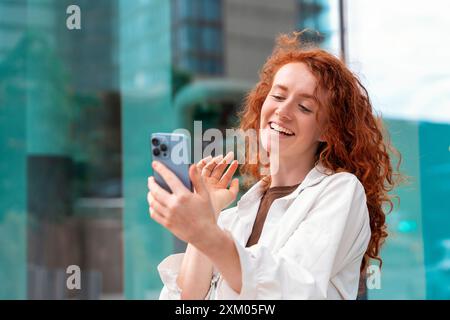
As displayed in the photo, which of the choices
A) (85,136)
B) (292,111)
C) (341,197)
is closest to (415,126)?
(292,111)

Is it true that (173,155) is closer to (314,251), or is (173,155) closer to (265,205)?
(314,251)

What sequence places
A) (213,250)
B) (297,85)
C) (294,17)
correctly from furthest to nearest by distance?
(294,17) < (297,85) < (213,250)

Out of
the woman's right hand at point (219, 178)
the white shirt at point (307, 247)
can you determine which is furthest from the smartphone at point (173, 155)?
the woman's right hand at point (219, 178)

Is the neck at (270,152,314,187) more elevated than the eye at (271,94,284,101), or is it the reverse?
the eye at (271,94,284,101)

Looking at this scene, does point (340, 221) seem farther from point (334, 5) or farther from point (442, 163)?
point (334, 5)

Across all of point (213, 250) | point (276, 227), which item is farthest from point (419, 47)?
point (213, 250)

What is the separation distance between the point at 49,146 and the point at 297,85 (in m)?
2.10

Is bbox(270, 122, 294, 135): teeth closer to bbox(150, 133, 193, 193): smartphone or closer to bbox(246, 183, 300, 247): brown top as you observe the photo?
bbox(246, 183, 300, 247): brown top

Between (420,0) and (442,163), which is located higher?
(420,0)

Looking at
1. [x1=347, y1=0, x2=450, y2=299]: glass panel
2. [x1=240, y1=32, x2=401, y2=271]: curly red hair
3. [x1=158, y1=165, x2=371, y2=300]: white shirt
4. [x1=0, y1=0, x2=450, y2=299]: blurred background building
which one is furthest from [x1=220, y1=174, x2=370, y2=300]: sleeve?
[x1=0, y1=0, x2=450, y2=299]: blurred background building

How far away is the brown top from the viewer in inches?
58.6

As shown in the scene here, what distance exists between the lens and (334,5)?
10.8ft

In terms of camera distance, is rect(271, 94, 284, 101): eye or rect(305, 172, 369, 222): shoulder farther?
rect(271, 94, 284, 101): eye

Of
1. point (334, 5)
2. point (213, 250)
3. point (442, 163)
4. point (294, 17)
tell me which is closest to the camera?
point (213, 250)
